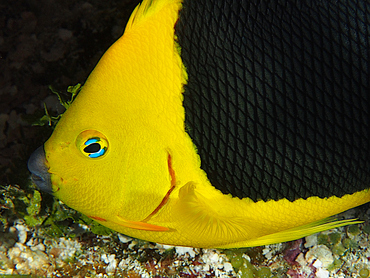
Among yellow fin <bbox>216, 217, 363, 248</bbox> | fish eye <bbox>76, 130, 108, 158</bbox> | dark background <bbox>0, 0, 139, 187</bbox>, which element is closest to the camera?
fish eye <bbox>76, 130, 108, 158</bbox>

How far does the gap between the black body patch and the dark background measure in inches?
50.7

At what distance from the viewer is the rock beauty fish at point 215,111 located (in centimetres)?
107

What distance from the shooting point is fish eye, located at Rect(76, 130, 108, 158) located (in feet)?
3.46

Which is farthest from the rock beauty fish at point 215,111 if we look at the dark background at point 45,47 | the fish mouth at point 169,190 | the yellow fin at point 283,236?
the dark background at point 45,47

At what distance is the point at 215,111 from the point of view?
3.51ft

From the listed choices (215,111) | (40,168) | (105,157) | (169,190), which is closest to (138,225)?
(169,190)

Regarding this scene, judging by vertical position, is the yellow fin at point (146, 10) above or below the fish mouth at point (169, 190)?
above

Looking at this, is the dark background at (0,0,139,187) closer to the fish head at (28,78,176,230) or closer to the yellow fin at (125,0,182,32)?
the yellow fin at (125,0,182,32)

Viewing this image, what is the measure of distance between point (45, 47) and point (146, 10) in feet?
4.42

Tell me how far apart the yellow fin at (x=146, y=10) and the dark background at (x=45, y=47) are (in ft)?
3.59

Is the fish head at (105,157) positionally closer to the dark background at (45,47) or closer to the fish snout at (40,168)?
the fish snout at (40,168)

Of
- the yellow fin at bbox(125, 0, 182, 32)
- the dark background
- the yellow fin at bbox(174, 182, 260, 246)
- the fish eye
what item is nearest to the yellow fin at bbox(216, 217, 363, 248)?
the yellow fin at bbox(174, 182, 260, 246)

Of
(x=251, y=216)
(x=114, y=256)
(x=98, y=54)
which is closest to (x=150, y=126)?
(x=251, y=216)

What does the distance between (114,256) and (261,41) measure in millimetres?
1925
